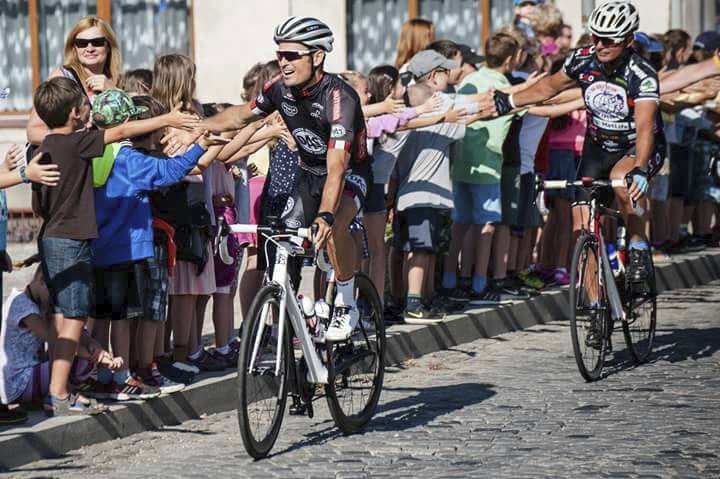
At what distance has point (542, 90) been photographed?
10.6 metres

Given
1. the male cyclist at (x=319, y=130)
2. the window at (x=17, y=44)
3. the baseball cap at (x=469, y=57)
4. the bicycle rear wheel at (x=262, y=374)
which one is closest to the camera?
the bicycle rear wheel at (x=262, y=374)

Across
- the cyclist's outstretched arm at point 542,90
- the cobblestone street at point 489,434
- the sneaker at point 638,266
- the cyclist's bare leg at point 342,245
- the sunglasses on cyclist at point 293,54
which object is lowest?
the cobblestone street at point 489,434

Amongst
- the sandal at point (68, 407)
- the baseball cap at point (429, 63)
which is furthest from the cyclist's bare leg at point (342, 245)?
the baseball cap at point (429, 63)

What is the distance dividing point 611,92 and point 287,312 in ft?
11.5

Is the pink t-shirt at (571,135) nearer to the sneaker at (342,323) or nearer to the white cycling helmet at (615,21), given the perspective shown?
the white cycling helmet at (615,21)

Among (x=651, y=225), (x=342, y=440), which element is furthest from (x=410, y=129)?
(x=651, y=225)

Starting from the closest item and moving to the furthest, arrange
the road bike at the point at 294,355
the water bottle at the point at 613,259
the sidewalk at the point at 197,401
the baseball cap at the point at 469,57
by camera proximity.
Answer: the road bike at the point at 294,355
the sidewalk at the point at 197,401
the water bottle at the point at 613,259
the baseball cap at the point at 469,57

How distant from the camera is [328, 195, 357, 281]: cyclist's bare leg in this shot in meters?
8.26

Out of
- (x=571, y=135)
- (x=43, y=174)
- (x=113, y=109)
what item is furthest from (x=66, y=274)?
(x=571, y=135)

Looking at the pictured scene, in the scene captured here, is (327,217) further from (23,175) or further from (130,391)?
(130,391)

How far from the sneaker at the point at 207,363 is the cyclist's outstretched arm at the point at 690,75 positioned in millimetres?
3632

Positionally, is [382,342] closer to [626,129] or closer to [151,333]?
[151,333]

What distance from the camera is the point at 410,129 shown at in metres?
11.1

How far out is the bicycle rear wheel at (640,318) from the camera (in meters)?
10.3
